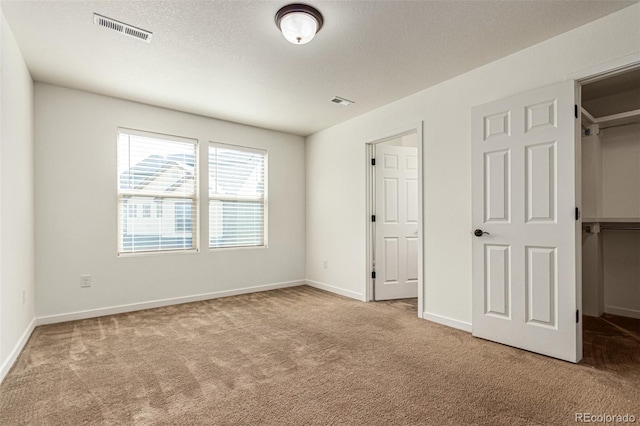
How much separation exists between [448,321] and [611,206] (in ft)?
7.64

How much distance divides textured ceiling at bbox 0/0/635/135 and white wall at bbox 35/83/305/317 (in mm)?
277

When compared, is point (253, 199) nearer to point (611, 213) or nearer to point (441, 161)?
point (441, 161)

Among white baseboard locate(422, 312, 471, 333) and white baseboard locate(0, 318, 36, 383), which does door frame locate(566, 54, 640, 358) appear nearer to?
white baseboard locate(422, 312, 471, 333)

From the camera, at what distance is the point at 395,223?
4574 mm

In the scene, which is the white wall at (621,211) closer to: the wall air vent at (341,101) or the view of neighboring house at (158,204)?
the wall air vent at (341,101)

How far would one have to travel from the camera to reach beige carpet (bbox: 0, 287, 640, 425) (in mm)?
1842

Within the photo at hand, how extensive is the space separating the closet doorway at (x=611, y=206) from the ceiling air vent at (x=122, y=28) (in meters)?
4.21

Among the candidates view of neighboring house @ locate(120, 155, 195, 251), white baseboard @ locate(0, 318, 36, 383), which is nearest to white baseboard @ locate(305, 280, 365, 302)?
view of neighboring house @ locate(120, 155, 195, 251)

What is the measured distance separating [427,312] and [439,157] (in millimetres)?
1678

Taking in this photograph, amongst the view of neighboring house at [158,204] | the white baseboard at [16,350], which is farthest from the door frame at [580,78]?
the view of neighboring house at [158,204]

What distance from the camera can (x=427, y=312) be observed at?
3578 millimetres

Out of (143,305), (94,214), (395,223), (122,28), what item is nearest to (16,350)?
(143,305)

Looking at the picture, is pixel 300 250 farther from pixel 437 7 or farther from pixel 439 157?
pixel 437 7

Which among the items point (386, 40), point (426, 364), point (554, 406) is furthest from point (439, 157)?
point (554, 406)
